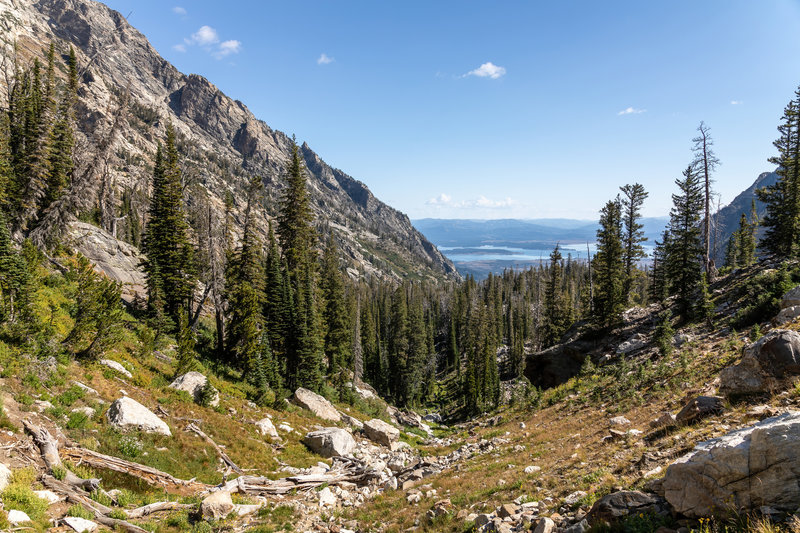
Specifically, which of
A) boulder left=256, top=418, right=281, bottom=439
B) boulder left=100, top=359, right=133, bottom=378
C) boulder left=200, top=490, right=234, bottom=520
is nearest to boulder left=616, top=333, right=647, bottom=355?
boulder left=256, top=418, right=281, bottom=439

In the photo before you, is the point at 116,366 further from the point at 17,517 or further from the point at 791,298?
the point at 791,298

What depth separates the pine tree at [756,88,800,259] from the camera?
95.4 ft

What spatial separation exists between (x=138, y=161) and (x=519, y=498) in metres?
179

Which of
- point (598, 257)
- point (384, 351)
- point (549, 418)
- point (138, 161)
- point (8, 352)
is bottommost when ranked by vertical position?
point (384, 351)

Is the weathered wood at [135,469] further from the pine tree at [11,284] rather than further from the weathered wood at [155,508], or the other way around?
the pine tree at [11,284]

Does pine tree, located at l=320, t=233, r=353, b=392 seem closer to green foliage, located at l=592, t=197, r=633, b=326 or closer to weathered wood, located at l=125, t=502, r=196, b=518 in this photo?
green foliage, located at l=592, t=197, r=633, b=326

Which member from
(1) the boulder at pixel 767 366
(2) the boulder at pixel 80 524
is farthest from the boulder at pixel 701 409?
(2) the boulder at pixel 80 524

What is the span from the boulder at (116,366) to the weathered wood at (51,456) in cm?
A: 679

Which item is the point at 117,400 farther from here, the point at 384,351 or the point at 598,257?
the point at 384,351

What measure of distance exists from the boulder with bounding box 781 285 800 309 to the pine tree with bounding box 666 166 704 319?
10.9 metres

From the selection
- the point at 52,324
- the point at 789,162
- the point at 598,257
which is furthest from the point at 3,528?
the point at 789,162

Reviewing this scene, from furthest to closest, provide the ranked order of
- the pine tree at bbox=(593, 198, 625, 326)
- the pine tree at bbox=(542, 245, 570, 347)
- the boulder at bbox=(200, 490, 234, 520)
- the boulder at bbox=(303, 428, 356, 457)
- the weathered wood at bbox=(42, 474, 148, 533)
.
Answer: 1. the pine tree at bbox=(542, 245, 570, 347)
2. the pine tree at bbox=(593, 198, 625, 326)
3. the boulder at bbox=(303, 428, 356, 457)
4. the boulder at bbox=(200, 490, 234, 520)
5. the weathered wood at bbox=(42, 474, 148, 533)

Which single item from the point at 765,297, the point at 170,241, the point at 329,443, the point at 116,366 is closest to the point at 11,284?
the point at 116,366

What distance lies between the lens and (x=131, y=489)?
1077 cm
